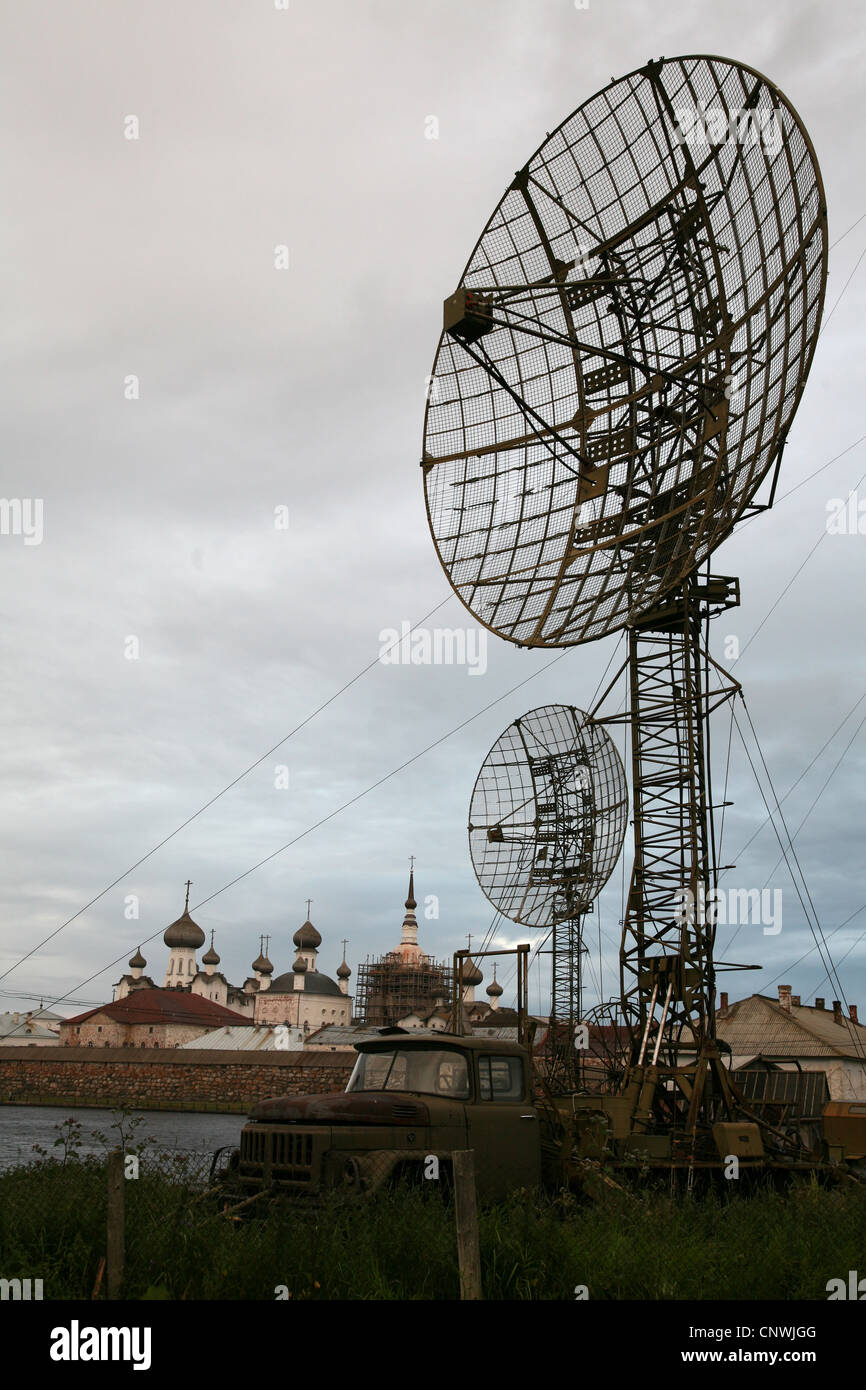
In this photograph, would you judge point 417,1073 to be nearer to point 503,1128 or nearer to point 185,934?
point 503,1128

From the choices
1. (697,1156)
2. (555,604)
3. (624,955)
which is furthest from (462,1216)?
(624,955)

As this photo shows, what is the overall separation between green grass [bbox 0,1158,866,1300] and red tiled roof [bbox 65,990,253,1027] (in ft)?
399

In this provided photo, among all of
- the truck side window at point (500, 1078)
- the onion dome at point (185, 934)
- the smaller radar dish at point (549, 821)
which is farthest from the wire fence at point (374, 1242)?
the onion dome at point (185, 934)

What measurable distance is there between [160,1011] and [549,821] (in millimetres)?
103324

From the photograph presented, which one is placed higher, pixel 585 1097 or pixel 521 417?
pixel 521 417

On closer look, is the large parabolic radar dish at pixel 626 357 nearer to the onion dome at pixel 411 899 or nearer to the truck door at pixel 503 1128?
the truck door at pixel 503 1128

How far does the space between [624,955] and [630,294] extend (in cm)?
1091

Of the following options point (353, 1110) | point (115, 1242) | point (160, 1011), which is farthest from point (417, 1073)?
point (160, 1011)

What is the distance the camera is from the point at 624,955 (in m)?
19.3

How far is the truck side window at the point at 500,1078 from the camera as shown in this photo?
Answer: 11.9 m

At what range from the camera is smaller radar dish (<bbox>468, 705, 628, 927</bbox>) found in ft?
104

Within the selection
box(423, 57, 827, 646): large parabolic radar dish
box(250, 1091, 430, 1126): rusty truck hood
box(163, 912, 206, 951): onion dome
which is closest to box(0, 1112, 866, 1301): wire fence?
box(250, 1091, 430, 1126): rusty truck hood
